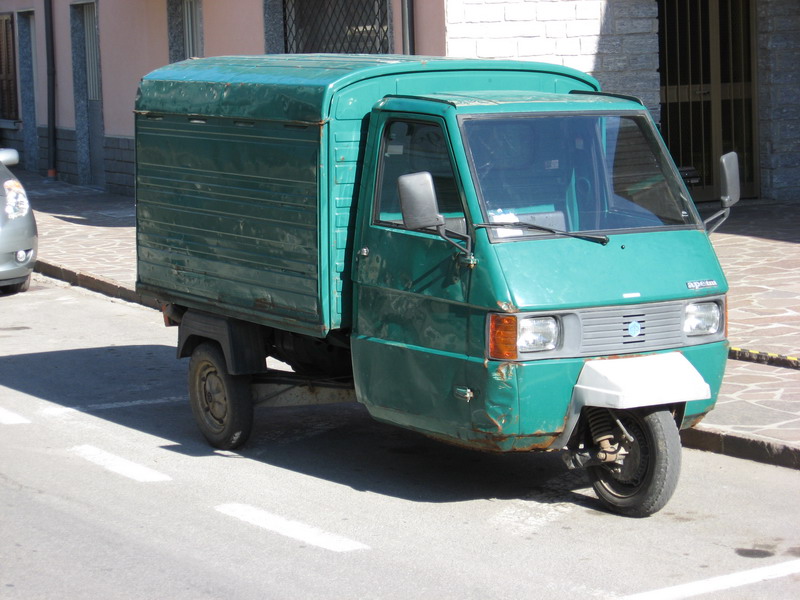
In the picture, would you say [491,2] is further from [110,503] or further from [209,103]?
[110,503]

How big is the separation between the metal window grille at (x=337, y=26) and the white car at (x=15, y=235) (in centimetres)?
466

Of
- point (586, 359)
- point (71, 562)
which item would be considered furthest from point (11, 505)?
point (586, 359)

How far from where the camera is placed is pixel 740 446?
23.6ft

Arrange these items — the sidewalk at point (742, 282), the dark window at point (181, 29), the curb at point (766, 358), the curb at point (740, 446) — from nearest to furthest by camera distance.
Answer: the curb at point (740, 446)
the sidewalk at point (742, 282)
the curb at point (766, 358)
the dark window at point (181, 29)

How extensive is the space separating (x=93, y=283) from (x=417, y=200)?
8402 mm

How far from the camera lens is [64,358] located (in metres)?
10.3

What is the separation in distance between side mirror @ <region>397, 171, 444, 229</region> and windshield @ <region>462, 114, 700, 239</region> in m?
0.29

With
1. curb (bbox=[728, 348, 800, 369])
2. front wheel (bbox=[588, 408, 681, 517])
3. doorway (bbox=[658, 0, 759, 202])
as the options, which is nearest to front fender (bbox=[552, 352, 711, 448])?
front wheel (bbox=[588, 408, 681, 517])

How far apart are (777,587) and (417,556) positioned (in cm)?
149

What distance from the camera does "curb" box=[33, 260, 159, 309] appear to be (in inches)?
507

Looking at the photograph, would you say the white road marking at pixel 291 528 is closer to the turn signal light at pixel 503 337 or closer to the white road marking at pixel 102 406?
the turn signal light at pixel 503 337

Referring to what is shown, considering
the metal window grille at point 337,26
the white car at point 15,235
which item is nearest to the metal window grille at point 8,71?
the metal window grille at point 337,26

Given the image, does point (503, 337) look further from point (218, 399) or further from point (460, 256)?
point (218, 399)

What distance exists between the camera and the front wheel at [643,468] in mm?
6055
